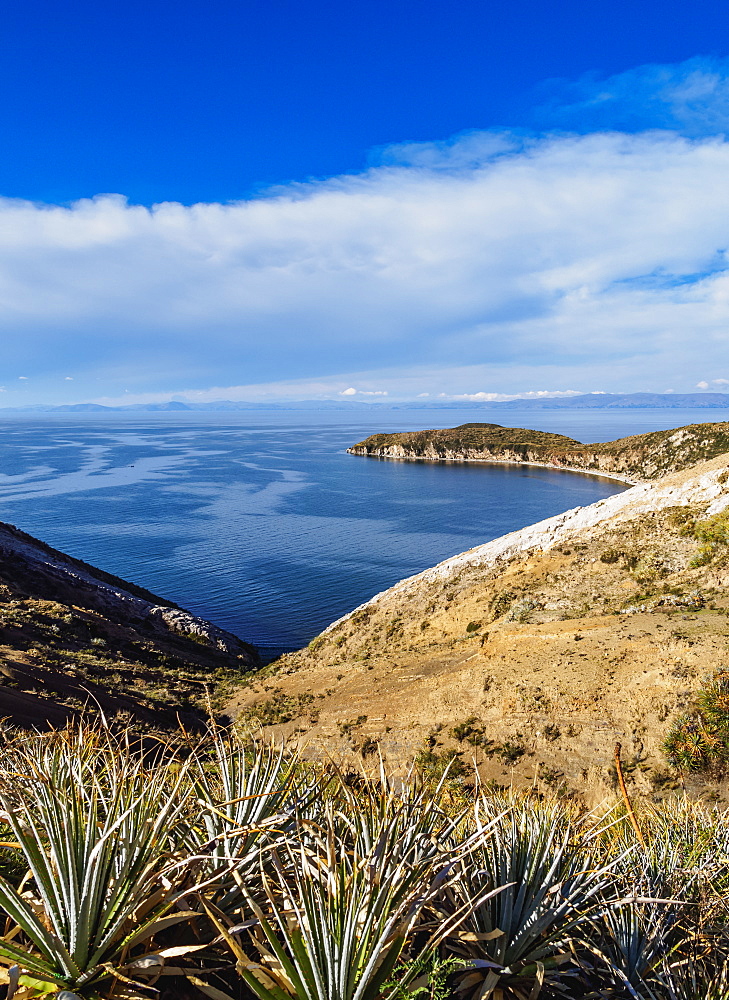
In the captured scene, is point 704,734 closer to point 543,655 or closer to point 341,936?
point 543,655

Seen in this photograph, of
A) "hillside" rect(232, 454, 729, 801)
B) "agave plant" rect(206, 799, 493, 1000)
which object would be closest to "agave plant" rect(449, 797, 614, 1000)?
"agave plant" rect(206, 799, 493, 1000)

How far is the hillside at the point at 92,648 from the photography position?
16312 mm

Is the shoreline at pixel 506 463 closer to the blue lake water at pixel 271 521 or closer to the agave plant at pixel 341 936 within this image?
the blue lake water at pixel 271 521

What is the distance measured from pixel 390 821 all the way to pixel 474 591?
24308 millimetres

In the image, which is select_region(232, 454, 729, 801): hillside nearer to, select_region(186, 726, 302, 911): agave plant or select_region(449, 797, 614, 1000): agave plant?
select_region(449, 797, 614, 1000): agave plant

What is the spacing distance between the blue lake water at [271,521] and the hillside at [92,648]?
6.21 metres

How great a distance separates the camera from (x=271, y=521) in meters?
69.6

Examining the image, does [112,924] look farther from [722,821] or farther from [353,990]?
[722,821]

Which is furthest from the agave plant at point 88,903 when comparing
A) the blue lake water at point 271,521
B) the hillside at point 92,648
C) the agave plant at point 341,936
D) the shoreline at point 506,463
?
the shoreline at point 506,463

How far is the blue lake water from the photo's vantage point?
4334 cm

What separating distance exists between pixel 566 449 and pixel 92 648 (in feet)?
502

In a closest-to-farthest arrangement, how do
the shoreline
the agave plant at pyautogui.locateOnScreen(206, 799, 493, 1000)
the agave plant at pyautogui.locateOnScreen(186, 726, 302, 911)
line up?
the agave plant at pyautogui.locateOnScreen(206, 799, 493, 1000)
the agave plant at pyautogui.locateOnScreen(186, 726, 302, 911)
the shoreline

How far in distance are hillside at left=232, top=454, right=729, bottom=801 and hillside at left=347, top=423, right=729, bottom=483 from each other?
99.6m

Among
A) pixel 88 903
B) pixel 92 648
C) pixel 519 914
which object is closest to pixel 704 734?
pixel 519 914
